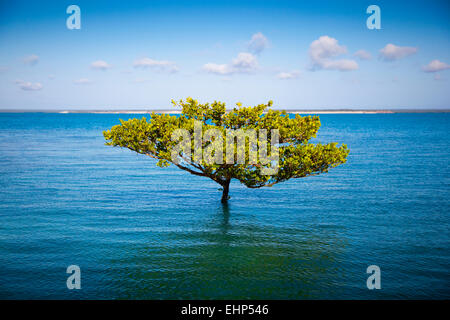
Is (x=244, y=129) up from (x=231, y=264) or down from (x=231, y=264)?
up

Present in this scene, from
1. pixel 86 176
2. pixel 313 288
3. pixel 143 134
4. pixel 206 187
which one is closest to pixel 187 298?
pixel 313 288

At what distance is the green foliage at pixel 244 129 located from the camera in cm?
2909

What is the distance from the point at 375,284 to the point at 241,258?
9217mm

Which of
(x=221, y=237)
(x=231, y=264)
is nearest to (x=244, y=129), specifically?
(x=221, y=237)

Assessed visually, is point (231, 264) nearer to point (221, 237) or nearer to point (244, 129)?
point (221, 237)

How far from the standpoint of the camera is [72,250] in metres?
26.4

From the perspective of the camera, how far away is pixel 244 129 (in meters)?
29.1

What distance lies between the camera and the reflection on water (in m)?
20.7

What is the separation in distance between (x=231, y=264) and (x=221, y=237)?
→ 534 centimetres

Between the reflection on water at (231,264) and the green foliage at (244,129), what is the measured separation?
5590 mm

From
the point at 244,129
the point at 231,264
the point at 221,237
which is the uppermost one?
the point at 244,129

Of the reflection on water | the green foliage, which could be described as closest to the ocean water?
the reflection on water

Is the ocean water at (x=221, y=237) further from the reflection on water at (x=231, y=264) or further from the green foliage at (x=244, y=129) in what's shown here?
the green foliage at (x=244, y=129)

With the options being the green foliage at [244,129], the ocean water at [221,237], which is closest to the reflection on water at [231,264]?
the ocean water at [221,237]
